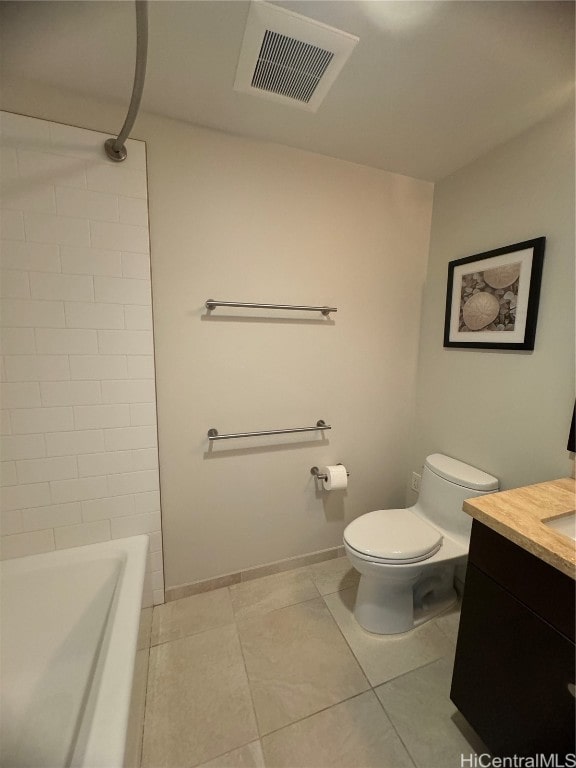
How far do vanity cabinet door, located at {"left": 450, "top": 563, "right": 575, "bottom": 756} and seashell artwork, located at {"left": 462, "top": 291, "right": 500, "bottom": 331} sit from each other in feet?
3.54

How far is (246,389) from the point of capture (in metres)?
1.54

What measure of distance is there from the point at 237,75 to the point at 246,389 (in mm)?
1208

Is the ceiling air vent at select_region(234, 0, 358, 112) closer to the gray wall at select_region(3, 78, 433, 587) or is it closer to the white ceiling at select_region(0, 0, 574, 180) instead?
the white ceiling at select_region(0, 0, 574, 180)

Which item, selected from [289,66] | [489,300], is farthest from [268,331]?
[489,300]

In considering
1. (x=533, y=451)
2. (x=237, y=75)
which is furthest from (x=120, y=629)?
(x=237, y=75)

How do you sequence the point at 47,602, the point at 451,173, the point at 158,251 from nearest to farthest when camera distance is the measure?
the point at 47,602 < the point at 158,251 < the point at 451,173

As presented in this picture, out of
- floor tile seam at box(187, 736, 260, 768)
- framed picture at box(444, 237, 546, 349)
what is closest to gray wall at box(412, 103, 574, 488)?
framed picture at box(444, 237, 546, 349)

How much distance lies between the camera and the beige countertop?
0.73 meters

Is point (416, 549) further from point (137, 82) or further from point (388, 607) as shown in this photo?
point (137, 82)

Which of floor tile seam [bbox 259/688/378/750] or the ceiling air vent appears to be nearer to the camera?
the ceiling air vent

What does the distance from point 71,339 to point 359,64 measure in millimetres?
1444

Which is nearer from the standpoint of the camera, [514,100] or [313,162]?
[514,100]

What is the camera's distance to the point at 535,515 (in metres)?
0.91

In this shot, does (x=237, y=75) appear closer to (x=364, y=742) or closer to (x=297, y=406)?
(x=297, y=406)
